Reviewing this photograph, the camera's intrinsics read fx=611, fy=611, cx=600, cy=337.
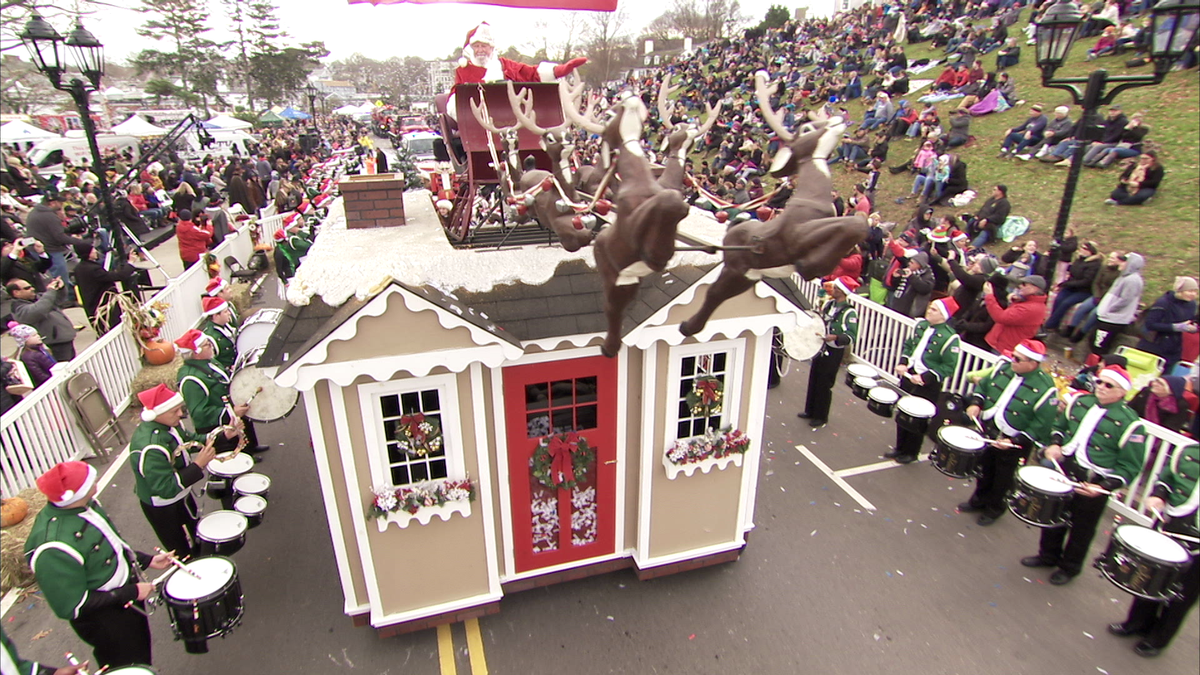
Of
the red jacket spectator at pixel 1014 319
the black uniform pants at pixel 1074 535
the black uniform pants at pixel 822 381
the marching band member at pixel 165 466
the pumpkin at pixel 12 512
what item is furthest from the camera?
the black uniform pants at pixel 822 381

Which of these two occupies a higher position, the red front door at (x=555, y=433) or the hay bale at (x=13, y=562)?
the red front door at (x=555, y=433)

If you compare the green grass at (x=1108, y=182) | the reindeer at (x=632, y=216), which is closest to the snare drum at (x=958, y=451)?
the reindeer at (x=632, y=216)

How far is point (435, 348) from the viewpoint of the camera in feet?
13.5

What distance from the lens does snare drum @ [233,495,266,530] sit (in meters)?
5.41

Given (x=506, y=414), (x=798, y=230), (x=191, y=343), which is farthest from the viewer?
(x=191, y=343)

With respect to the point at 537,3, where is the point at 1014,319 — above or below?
below

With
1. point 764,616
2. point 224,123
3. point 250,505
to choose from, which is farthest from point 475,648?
point 224,123

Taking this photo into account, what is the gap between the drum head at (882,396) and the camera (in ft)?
23.1

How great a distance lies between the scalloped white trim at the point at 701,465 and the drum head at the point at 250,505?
3.64 meters

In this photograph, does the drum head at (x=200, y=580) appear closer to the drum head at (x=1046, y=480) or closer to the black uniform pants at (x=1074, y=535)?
the drum head at (x=1046, y=480)

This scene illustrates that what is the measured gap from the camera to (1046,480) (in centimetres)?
527

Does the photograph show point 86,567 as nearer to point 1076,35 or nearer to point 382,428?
point 382,428

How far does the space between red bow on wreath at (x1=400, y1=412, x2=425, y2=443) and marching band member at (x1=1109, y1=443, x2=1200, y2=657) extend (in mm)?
5698

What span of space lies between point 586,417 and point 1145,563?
13.8 feet
